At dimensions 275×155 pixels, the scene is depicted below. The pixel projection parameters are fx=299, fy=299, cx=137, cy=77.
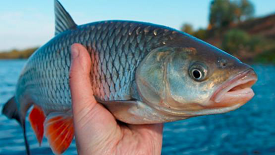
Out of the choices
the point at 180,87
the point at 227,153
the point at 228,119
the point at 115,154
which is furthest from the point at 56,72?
the point at 228,119

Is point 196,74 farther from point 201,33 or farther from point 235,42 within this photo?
point 201,33

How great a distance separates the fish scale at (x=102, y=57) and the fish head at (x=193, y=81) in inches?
6.1

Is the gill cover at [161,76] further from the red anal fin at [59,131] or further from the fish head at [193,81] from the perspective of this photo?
the red anal fin at [59,131]

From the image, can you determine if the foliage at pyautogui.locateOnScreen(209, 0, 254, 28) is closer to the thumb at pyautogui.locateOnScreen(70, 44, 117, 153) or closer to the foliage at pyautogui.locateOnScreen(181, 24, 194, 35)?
the foliage at pyautogui.locateOnScreen(181, 24, 194, 35)

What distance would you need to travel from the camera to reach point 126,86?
9.12 ft

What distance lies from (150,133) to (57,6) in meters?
1.92

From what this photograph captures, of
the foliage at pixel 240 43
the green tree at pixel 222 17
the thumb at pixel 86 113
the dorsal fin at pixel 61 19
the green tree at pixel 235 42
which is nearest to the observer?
the thumb at pixel 86 113

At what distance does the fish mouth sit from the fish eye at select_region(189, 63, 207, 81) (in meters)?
0.17

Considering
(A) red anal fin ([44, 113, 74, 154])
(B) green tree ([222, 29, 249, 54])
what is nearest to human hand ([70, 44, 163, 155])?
(A) red anal fin ([44, 113, 74, 154])

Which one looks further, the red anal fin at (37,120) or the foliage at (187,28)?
the foliage at (187,28)

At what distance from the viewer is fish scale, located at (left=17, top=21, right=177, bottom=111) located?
9.21 ft

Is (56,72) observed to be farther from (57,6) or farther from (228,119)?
(228,119)

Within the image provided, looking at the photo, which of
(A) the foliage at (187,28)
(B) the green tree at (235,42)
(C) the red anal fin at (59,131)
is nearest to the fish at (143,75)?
(C) the red anal fin at (59,131)

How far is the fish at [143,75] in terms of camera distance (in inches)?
95.6
